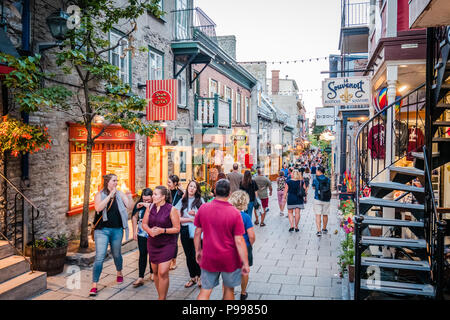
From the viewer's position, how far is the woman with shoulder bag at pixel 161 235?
5172mm

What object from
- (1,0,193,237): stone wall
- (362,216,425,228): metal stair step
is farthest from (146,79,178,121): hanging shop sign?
(362,216,425,228): metal stair step

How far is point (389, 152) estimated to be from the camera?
775 centimetres

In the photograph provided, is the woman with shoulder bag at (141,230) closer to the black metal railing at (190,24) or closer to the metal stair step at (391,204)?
the metal stair step at (391,204)

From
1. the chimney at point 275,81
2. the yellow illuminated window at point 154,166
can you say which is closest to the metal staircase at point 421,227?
the yellow illuminated window at point 154,166

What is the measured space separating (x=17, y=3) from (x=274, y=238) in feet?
25.0

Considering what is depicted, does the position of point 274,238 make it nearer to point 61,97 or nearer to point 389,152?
point 389,152

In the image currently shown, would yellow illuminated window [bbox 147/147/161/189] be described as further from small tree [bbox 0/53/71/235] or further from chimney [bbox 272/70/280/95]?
chimney [bbox 272/70/280/95]

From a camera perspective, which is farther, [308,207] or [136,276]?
[308,207]

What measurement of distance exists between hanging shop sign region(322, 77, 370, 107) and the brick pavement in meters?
4.23

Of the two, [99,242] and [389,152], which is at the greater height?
[389,152]

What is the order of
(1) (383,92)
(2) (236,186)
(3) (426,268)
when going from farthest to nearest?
1. (2) (236,186)
2. (1) (383,92)
3. (3) (426,268)

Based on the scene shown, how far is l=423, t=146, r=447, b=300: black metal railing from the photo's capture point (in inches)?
169

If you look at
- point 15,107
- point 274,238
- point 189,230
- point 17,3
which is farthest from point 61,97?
point 274,238

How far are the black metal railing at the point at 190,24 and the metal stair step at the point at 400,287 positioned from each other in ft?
37.5
